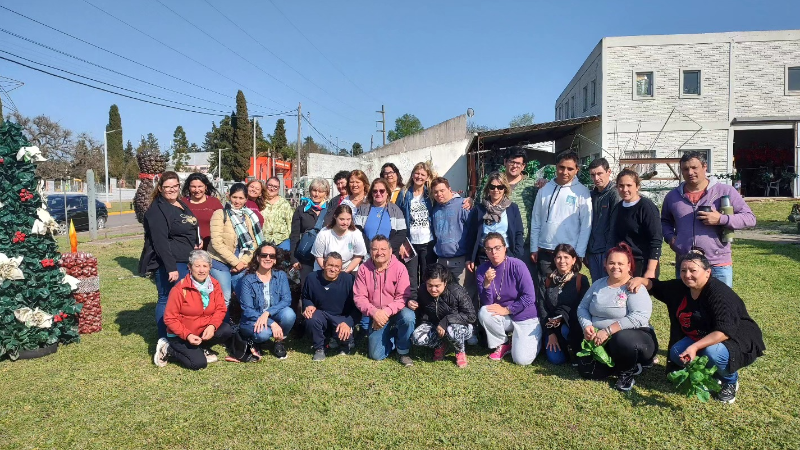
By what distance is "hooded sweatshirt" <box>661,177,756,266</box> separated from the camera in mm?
4156

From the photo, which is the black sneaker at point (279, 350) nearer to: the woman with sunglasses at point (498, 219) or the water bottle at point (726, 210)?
the woman with sunglasses at point (498, 219)

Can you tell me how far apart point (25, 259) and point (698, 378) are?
573 centimetres

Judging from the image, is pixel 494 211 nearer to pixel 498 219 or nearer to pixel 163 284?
pixel 498 219

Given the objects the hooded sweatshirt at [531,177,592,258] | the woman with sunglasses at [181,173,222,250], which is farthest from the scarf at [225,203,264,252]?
the hooded sweatshirt at [531,177,592,258]

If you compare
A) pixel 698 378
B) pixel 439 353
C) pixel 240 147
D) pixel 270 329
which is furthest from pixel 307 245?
pixel 240 147

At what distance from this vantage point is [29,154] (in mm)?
4895

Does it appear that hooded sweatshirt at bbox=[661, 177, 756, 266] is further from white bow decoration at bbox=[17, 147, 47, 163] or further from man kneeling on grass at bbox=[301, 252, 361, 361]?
white bow decoration at bbox=[17, 147, 47, 163]

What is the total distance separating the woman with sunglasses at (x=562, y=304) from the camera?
4.53 metres

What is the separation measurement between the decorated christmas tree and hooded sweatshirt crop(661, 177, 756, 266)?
567cm

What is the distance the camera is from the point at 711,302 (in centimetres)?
368

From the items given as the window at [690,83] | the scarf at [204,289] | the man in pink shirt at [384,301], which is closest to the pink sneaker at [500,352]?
the man in pink shirt at [384,301]

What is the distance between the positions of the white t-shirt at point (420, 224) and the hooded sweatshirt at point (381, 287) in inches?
21.9

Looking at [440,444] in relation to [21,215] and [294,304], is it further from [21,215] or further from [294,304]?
[21,215]

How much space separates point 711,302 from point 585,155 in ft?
60.4
